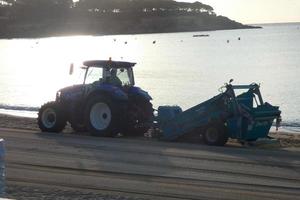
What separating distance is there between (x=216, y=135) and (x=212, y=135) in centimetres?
14

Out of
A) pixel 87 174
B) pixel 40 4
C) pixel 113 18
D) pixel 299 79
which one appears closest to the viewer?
pixel 87 174

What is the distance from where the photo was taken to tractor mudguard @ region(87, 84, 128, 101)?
54.1 ft

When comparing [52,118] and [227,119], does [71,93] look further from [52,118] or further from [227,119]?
[227,119]

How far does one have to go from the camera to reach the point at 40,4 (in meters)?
178

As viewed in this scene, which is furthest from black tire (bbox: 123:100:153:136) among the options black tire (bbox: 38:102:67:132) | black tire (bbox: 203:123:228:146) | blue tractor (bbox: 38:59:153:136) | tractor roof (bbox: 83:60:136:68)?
black tire (bbox: 203:123:228:146)

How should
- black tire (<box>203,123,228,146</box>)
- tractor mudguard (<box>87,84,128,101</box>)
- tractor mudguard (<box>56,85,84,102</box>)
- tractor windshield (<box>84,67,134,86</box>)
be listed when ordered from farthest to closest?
tractor mudguard (<box>56,85,84,102</box>)
tractor windshield (<box>84,67,134,86</box>)
tractor mudguard (<box>87,84,128,101</box>)
black tire (<box>203,123,228,146</box>)

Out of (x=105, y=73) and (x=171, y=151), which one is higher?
(x=105, y=73)

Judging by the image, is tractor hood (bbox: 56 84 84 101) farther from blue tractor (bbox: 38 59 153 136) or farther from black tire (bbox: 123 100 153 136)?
black tire (bbox: 123 100 153 136)

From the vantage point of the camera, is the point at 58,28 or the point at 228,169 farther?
the point at 58,28

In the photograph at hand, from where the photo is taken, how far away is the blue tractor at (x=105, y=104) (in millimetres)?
Answer: 16703

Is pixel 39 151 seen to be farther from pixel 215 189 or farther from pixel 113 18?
pixel 113 18

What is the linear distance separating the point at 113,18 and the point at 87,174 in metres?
183

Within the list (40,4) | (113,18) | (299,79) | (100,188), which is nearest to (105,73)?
(100,188)

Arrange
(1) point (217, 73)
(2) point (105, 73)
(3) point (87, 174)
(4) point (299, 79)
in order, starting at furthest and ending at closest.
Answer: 1. (1) point (217, 73)
2. (4) point (299, 79)
3. (2) point (105, 73)
4. (3) point (87, 174)
